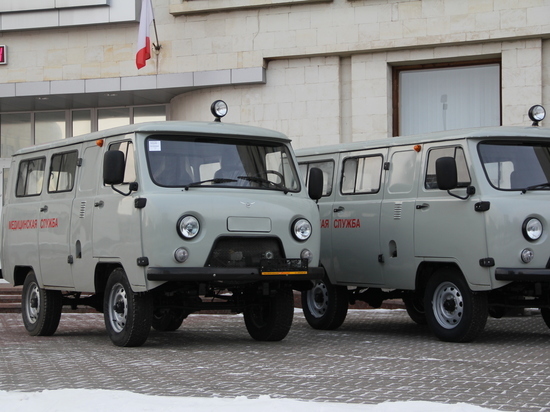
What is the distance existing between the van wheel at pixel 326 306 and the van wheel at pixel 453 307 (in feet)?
6.36

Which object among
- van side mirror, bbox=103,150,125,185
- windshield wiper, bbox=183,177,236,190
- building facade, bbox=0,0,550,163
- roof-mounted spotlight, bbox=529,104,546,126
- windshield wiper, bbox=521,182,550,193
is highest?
building facade, bbox=0,0,550,163

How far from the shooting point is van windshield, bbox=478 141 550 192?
11867mm

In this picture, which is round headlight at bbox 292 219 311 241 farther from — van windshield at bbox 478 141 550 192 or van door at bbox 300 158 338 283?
van door at bbox 300 158 338 283

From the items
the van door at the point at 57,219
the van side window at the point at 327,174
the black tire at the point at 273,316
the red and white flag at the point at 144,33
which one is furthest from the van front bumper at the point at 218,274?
the red and white flag at the point at 144,33

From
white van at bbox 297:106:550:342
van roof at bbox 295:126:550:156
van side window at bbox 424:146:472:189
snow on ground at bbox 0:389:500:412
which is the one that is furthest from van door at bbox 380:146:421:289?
snow on ground at bbox 0:389:500:412

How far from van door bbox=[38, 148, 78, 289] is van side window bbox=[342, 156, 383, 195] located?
3.54 metres

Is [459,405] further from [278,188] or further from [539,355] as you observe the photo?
[278,188]

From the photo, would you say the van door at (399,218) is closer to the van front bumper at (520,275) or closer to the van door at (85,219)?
the van front bumper at (520,275)

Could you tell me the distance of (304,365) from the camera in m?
9.94

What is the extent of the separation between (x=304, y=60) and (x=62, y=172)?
11.2 m

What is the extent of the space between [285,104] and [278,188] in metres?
11.8

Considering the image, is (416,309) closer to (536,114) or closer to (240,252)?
(536,114)

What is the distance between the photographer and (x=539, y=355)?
35.8 feet

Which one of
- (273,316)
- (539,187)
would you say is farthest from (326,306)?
(539,187)
